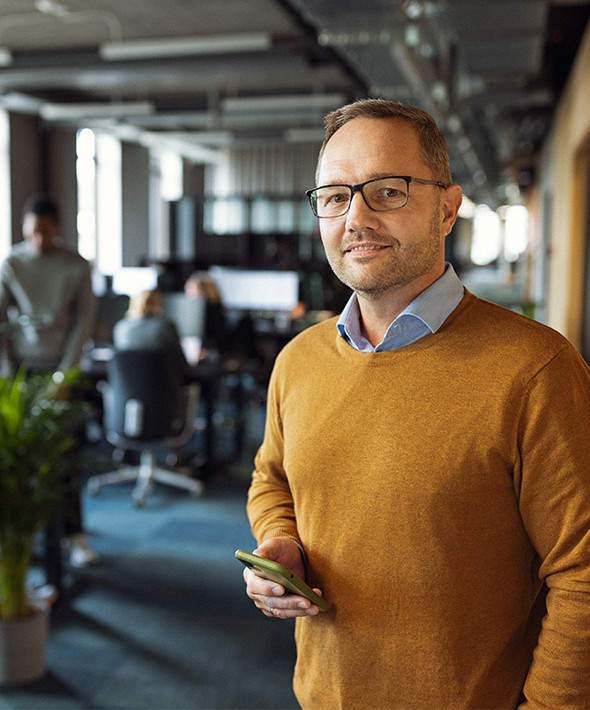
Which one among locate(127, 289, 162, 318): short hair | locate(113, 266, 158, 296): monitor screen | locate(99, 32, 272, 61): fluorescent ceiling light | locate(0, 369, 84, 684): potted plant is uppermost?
locate(99, 32, 272, 61): fluorescent ceiling light

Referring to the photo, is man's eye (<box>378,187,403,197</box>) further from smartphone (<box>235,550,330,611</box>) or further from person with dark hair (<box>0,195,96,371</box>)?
person with dark hair (<box>0,195,96,371</box>)

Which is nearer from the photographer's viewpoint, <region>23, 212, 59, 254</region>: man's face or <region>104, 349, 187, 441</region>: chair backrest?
<region>23, 212, 59, 254</region>: man's face

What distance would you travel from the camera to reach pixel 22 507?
7.75 ft

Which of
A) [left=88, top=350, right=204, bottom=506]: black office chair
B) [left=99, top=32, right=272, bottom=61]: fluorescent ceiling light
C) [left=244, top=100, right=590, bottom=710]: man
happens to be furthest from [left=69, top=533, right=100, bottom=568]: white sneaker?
[left=99, top=32, right=272, bottom=61]: fluorescent ceiling light

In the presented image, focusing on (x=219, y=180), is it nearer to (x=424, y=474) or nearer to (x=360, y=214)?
(x=360, y=214)

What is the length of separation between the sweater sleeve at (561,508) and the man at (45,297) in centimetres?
→ 305

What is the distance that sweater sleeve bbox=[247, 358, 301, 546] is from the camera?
1185 mm

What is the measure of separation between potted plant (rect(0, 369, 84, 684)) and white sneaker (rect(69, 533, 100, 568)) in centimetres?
92

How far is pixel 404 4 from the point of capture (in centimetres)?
362

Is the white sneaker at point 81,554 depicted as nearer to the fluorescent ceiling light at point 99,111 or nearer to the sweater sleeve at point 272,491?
the sweater sleeve at point 272,491

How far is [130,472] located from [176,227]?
319 inches

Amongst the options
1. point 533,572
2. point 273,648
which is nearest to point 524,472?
point 533,572

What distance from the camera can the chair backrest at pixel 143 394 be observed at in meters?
3.98

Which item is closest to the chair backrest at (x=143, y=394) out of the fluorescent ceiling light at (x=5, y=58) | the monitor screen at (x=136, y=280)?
the monitor screen at (x=136, y=280)
